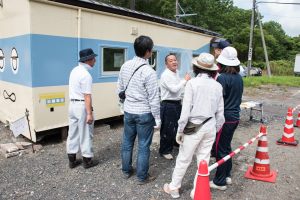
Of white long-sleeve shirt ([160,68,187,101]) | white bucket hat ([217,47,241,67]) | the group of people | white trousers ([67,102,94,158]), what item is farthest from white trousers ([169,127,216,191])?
white trousers ([67,102,94,158])

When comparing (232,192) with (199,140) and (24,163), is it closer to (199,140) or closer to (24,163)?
(199,140)

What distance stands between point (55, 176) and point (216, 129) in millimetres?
2546

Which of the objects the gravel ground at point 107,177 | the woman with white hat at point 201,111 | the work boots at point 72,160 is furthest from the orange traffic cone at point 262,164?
the work boots at point 72,160

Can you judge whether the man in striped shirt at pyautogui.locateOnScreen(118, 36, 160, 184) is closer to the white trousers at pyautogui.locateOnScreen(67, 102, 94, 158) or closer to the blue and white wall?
the white trousers at pyautogui.locateOnScreen(67, 102, 94, 158)

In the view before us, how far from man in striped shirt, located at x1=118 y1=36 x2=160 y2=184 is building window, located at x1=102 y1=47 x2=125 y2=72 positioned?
2705mm

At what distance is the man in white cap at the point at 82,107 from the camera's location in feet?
13.6

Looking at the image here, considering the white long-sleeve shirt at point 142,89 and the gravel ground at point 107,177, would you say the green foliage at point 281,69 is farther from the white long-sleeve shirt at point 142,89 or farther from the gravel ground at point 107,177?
the white long-sleeve shirt at point 142,89

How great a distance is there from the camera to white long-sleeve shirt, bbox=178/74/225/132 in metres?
3.22

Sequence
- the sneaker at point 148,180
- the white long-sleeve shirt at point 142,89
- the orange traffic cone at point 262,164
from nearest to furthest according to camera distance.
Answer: the white long-sleeve shirt at point 142,89, the sneaker at point 148,180, the orange traffic cone at point 262,164

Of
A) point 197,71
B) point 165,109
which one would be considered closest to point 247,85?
point 165,109

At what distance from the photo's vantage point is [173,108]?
4746 mm

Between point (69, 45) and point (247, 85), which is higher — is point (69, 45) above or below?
above

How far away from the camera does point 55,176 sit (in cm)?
431

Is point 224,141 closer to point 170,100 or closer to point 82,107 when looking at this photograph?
point 170,100
